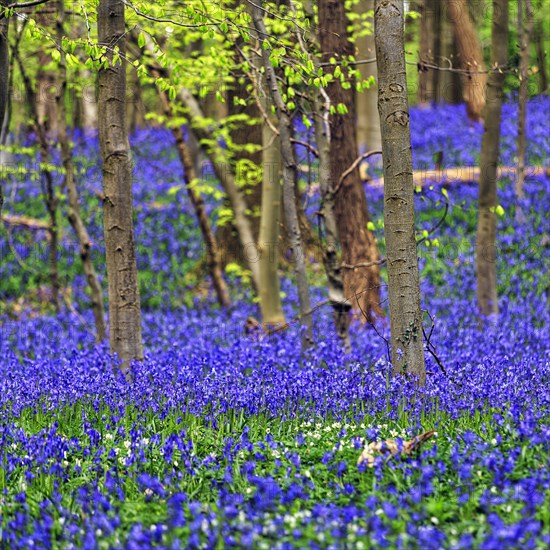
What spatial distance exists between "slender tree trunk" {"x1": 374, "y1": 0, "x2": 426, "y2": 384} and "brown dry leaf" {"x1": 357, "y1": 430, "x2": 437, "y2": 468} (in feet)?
4.26

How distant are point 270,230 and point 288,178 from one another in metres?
2.57

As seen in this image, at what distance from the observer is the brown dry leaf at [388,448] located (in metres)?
4.33

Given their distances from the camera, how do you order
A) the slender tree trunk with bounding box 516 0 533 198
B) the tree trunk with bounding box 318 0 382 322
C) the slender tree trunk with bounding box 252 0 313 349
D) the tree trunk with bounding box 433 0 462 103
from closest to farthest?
the slender tree trunk with bounding box 252 0 313 349, the tree trunk with bounding box 318 0 382 322, the slender tree trunk with bounding box 516 0 533 198, the tree trunk with bounding box 433 0 462 103

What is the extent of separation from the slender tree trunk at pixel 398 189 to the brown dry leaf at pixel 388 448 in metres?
1.30

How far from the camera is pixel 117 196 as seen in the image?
22.4ft

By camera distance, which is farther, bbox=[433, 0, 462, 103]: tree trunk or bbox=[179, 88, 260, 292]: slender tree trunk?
bbox=[433, 0, 462, 103]: tree trunk

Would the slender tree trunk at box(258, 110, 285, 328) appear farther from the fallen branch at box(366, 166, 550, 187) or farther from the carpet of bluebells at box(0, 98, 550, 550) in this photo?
the fallen branch at box(366, 166, 550, 187)

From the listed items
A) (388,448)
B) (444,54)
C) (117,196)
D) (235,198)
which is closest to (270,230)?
(235,198)

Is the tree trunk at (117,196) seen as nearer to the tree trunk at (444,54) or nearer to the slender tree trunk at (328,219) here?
the slender tree trunk at (328,219)

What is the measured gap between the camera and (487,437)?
4738mm

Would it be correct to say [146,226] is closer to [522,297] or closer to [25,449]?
[522,297]

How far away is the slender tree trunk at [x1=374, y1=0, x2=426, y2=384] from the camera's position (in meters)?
5.68

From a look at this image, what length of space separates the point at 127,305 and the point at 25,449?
7.37ft

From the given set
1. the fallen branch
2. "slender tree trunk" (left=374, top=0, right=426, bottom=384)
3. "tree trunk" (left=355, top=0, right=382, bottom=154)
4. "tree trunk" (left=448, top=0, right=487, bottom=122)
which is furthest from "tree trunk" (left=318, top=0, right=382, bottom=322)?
"tree trunk" (left=448, top=0, right=487, bottom=122)
